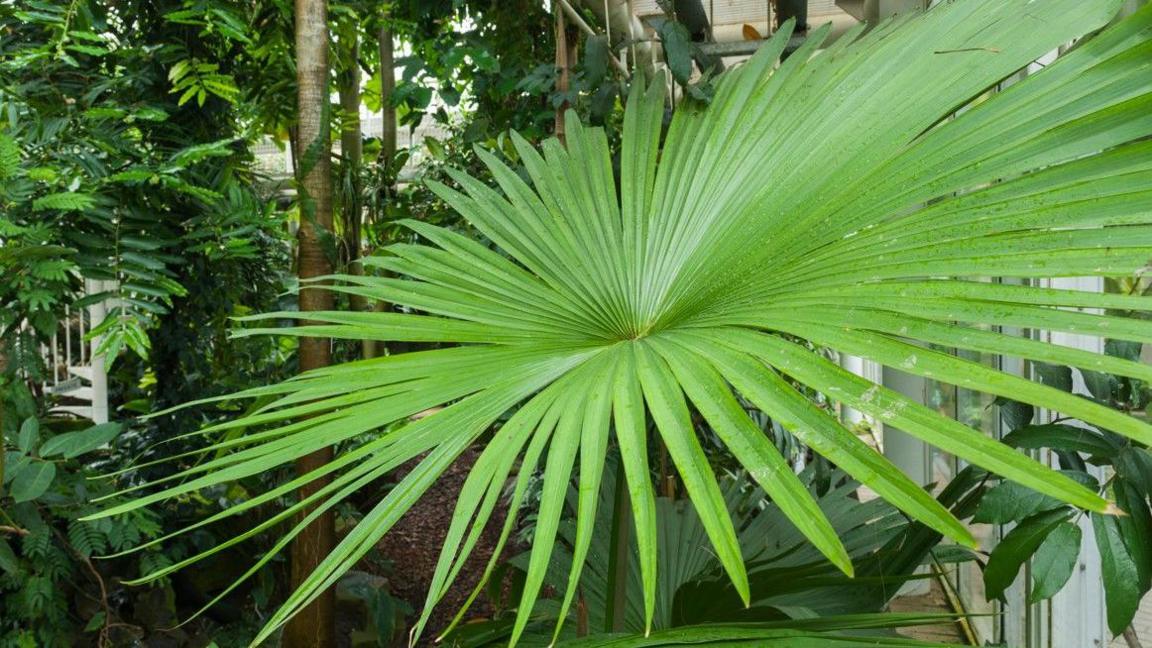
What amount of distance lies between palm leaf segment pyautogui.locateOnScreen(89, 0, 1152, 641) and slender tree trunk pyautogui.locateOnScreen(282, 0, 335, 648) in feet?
2.33

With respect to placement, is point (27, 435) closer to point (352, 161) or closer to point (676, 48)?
point (352, 161)

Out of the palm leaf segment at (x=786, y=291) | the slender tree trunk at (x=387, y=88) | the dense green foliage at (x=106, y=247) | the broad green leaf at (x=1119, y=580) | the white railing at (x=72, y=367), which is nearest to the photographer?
the palm leaf segment at (x=786, y=291)

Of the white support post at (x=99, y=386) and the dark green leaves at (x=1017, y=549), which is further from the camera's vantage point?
the white support post at (x=99, y=386)

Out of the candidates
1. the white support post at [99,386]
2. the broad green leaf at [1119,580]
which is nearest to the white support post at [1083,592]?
the broad green leaf at [1119,580]

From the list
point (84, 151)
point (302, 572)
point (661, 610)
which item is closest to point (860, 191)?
point (661, 610)

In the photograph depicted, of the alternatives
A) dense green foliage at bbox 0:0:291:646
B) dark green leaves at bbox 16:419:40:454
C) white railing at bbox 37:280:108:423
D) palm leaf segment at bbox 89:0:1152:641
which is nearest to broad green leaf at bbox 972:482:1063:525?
palm leaf segment at bbox 89:0:1152:641

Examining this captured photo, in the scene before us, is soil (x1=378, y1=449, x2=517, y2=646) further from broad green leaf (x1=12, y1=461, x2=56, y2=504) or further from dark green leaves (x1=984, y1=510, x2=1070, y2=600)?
dark green leaves (x1=984, y1=510, x2=1070, y2=600)

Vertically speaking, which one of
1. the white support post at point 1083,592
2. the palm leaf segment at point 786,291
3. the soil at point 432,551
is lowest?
the soil at point 432,551

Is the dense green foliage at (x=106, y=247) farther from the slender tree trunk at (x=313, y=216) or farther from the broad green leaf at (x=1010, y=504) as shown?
the broad green leaf at (x=1010, y=504)

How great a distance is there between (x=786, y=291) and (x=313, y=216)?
1.21 m

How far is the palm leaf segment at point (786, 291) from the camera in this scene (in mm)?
504

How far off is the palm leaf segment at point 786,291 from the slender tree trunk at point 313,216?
2.33 feet

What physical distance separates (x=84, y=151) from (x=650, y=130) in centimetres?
143

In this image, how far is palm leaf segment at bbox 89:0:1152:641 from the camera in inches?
19.8
